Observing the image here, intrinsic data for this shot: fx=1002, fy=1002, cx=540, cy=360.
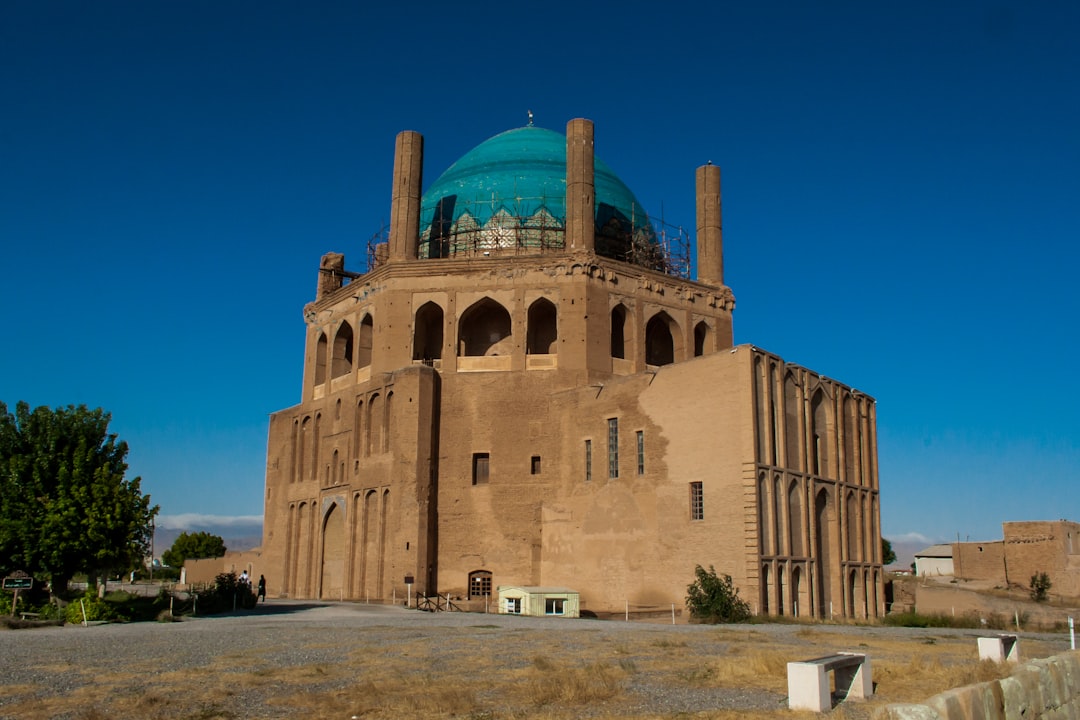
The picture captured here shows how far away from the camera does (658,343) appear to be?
40.7m

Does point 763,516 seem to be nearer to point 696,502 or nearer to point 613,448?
point 696,502

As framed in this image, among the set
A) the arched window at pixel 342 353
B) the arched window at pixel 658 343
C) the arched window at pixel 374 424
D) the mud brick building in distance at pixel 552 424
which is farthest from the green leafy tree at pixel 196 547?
the arched window at pixel 658 343

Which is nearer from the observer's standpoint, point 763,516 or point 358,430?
point 763,516

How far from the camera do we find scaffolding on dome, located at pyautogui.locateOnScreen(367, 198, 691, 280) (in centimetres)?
3919

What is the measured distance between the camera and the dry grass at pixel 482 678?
10.5 m

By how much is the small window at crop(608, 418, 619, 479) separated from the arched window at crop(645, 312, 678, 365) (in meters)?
7.57

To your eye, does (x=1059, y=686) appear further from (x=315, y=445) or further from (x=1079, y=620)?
(x=315, y=445)

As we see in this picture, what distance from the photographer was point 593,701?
37.1 ft

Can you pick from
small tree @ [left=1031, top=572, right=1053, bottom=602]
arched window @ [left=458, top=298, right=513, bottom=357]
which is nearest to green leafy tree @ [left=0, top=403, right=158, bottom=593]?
arched window @ [left=458, top=298, right=513, bottom=357]

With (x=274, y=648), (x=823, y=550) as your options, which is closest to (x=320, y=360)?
(x=823, y=550)

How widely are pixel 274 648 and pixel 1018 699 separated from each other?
1118 cm

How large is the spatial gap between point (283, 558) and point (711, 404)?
69.7 ft

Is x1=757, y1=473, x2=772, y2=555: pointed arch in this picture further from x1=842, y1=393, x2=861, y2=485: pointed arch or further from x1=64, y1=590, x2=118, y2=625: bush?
x1=64, y1=590, x2=118, y2=625: bush

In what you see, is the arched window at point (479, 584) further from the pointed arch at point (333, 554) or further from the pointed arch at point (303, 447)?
the pointed arch at point (303, 447)
